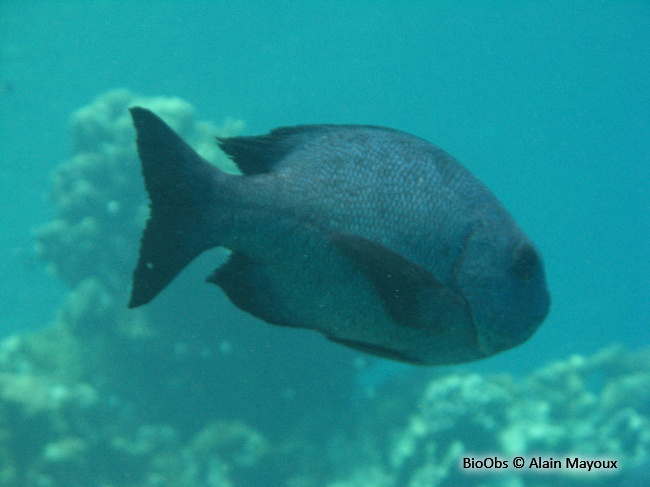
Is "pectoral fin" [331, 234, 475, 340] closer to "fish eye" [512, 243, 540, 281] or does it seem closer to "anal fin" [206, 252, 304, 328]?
"fish eye" [512, 243, 540, 281]

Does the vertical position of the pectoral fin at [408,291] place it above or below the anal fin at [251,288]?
below

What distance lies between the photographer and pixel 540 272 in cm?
124

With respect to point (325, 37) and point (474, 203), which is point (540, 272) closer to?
point (474, 203)

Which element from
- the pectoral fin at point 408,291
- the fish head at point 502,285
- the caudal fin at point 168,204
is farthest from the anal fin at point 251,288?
the fish head at point 502,285

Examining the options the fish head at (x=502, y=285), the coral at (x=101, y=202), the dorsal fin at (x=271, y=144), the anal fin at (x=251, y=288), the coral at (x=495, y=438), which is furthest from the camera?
the coral at (x=101, y=202)

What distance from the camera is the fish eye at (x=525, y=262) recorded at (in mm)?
1222

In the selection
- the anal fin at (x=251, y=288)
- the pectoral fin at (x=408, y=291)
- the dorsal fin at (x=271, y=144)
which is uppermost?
the dorsal fin at (x=271, y=144)

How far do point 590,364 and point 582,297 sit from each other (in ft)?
128

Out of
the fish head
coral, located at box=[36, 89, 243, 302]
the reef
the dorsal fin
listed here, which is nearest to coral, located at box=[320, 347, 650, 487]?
the reef

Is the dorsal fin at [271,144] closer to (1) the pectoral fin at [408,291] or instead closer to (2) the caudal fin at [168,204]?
(2) the caudal fin at [168,204]

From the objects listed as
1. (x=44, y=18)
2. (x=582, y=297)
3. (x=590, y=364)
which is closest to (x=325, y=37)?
(x=44, y=18)

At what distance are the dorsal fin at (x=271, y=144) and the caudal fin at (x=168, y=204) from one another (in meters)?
0.18

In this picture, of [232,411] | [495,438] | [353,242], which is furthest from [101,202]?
[353,242]

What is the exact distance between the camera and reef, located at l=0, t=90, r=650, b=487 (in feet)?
23.9
